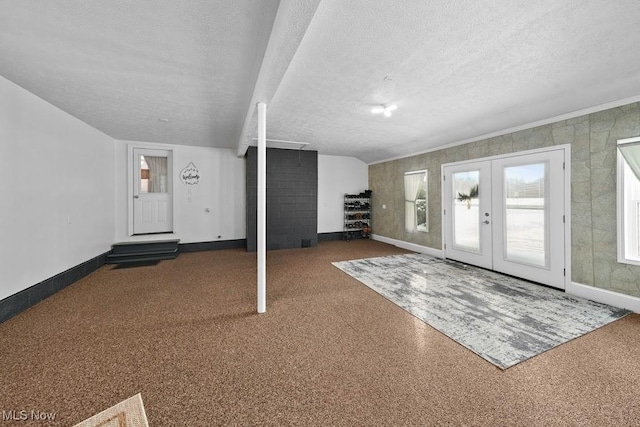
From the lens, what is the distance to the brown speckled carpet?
141 centimetres

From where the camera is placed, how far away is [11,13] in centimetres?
165

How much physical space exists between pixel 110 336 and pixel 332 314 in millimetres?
2184

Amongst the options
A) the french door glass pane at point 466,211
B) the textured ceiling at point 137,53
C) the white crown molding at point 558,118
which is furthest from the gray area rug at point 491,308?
the textured ceiling at point 137,53

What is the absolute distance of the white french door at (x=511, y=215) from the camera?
336cm

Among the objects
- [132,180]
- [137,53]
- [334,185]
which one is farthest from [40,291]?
[334,185]

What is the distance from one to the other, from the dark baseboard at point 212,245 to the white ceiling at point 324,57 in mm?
Answer: 3172

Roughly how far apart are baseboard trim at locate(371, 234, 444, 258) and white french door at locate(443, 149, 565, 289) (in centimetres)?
30

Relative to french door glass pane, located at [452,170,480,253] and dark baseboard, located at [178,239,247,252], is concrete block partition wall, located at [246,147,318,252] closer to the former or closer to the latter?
dark baseboard, located at [178,239,247,252]

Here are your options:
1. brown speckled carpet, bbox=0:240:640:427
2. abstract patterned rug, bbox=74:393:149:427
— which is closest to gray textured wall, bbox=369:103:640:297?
brown speckled carpet, bbox=0:240:640:427

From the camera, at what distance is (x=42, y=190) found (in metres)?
3.04

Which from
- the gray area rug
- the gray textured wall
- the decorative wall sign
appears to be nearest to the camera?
the gray area rug

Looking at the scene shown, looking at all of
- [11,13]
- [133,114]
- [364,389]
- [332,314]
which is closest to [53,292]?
[133,114]

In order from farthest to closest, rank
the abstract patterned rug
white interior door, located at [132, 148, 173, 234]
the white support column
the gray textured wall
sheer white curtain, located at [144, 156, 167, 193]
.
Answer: sheer white curtain, located at [144, 156, 167, 193]
white interior door, located at [132, 148, 173, 234]
the gray textured wall
the white support column
the abstract patterned rug

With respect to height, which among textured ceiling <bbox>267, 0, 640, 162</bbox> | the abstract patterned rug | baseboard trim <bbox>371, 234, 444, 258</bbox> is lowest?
the abstract patterned rug
